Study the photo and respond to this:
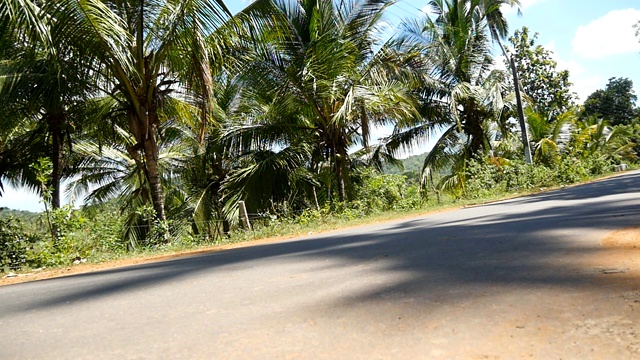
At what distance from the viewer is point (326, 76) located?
48.5 ft

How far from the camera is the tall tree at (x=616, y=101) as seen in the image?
52.1 metres

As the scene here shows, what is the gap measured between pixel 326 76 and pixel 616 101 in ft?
157

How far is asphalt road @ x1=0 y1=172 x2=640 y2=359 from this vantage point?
8.58ft

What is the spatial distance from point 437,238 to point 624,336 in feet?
13.3

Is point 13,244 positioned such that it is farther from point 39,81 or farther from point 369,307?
point 369,307

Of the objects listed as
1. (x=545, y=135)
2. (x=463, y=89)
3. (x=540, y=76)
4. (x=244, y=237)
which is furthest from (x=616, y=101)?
(x=244, y=237)

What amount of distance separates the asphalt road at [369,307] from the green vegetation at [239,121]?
4959mm

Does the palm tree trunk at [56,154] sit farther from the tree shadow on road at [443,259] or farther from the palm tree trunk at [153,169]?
the tree shadow on road at [443,259]

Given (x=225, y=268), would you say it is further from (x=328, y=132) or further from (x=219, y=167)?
(x=219, y=167)

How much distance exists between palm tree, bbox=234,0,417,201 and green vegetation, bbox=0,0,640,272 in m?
0.05

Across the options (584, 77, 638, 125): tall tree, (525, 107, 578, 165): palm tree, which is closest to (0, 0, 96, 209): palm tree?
(525, 107, 578, 165): palm tree

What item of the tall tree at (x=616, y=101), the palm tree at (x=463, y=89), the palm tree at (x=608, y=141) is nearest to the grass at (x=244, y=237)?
the palm tree at (x=463, y=89)

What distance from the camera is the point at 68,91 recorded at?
11898 mm

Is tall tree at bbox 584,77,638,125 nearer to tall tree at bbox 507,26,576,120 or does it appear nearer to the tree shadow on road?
tall tree at bbox 507,26,576,120
